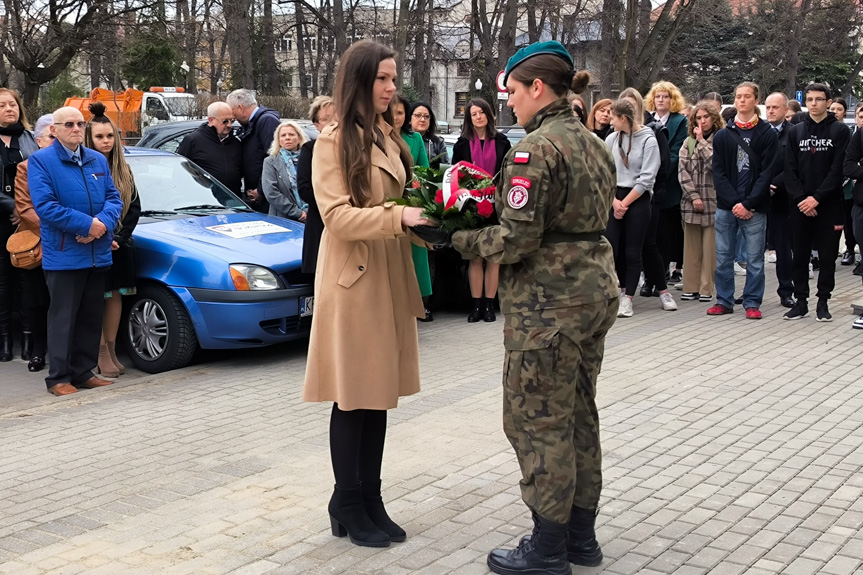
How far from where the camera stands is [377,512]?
174 inches

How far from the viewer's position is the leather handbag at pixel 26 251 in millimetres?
7848

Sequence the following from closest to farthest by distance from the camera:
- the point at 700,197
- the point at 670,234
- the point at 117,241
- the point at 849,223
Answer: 1. the point at 117,241
2. the point at 700,197
3. the point at 670,234
4. the point at 849,223

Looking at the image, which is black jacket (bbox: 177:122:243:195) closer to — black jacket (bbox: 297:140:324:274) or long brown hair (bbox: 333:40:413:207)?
black jacket (bbox: 297:140:324:274)

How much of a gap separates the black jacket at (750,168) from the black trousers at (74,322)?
5.83 metres

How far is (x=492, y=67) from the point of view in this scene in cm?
4209

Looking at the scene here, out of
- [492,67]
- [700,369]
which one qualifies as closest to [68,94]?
[492,67]

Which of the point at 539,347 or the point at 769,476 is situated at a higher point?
the point at 539,347

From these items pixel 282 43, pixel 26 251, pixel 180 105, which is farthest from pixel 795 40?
pixel 26 251

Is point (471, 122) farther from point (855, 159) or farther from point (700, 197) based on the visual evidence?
point (855, 159)

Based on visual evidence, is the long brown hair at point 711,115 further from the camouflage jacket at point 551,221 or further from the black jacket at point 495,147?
the camouflage jacket at point 551,221

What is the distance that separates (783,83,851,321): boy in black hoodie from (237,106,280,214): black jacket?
5315 millimetres

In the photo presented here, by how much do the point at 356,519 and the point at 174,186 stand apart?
5721 millimetres

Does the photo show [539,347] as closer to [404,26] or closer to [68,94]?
[404,26]

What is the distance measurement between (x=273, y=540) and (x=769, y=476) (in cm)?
254
